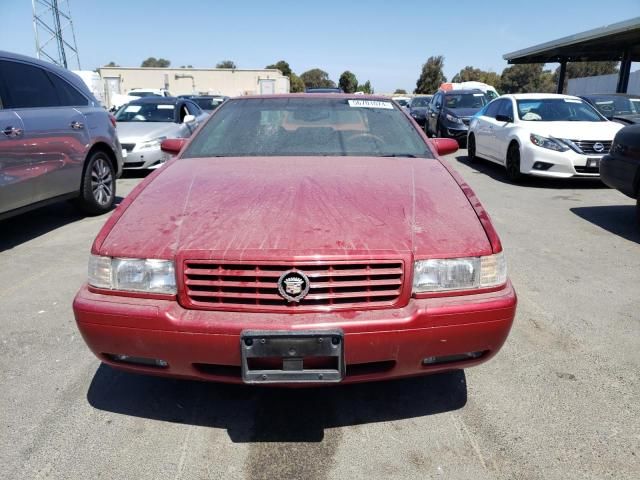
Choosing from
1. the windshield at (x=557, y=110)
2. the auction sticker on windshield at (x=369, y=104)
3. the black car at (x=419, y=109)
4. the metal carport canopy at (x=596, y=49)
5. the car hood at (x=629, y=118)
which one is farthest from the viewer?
the black car at (x=419, y=109)

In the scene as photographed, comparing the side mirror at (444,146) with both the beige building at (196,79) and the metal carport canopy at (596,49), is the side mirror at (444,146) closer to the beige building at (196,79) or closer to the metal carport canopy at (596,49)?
the metal carport canopy at (596,49)

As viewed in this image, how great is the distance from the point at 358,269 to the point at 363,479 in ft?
2.70

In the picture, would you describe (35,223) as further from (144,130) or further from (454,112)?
(454,112)

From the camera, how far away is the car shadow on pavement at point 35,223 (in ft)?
17.4

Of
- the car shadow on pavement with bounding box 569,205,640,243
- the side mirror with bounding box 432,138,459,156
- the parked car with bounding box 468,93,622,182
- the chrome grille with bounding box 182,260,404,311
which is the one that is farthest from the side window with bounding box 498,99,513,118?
the chrome grille with bounding box 182,260,404,311

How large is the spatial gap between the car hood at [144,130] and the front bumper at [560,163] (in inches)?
247

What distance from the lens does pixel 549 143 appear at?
25.7 ft

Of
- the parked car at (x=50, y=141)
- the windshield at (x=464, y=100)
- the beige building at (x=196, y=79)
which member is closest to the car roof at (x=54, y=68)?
the parked car at (x=50, y=141)

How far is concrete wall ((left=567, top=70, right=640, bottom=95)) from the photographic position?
30812mm

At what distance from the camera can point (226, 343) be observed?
1.92 m

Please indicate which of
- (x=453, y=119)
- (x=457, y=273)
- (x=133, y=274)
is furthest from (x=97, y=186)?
(x=453, y=119)

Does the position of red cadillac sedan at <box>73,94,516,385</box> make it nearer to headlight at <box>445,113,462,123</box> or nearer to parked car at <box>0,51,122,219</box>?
parked car at <box>0,51,122,219</box>

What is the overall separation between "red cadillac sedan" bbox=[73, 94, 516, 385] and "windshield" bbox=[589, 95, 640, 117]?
10.2 meters

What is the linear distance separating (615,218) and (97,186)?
6.37 metres
